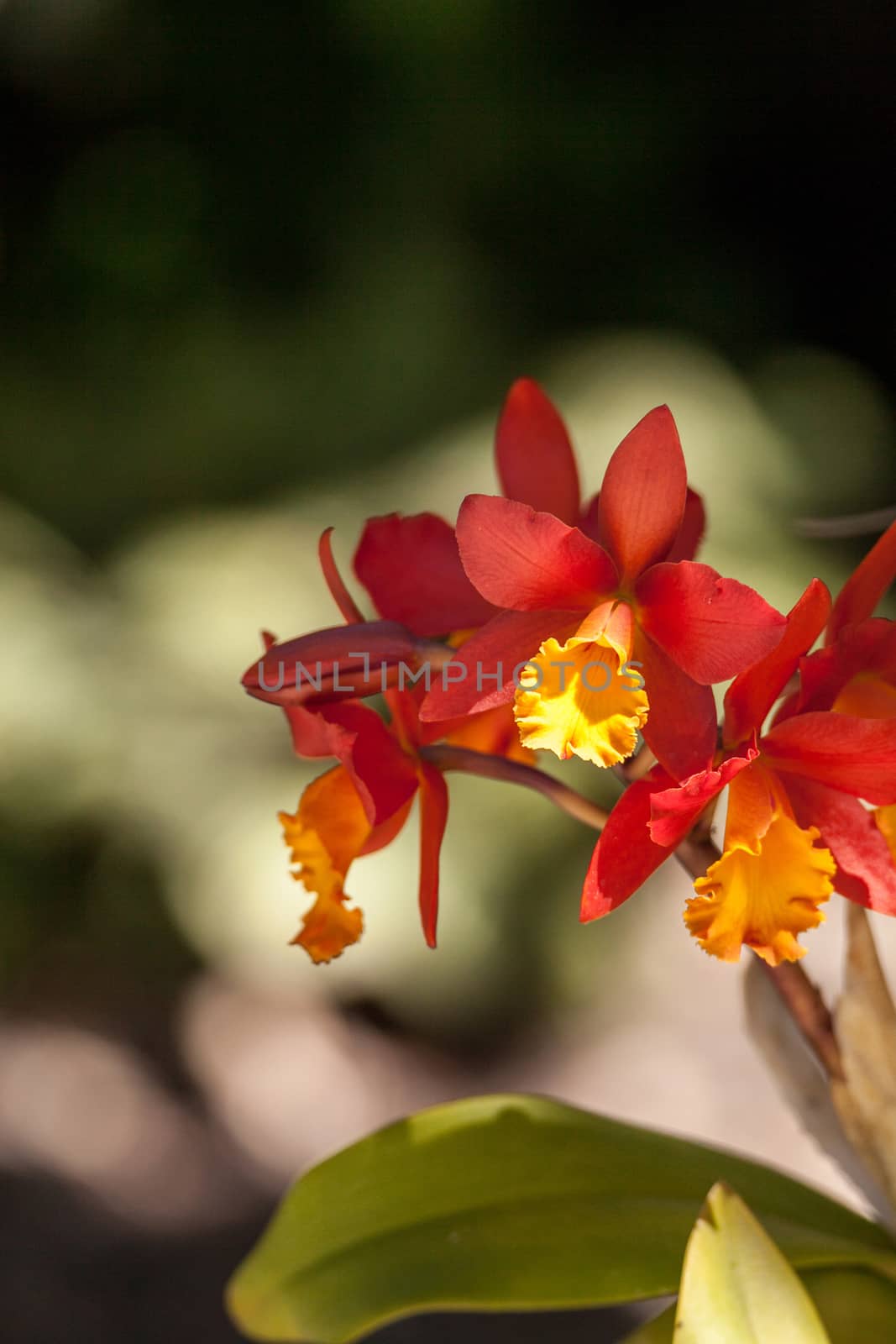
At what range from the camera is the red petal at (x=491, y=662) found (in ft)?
1.53

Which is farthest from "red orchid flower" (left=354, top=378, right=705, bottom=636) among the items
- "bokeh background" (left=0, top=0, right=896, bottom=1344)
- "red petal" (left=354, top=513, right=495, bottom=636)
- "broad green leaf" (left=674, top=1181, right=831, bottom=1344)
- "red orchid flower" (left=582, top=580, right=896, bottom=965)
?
"bokeh background" (left=0, top=0, right=896, bottom=1344)

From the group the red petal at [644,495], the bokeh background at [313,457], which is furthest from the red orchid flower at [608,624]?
the bokeh background at [313,457]

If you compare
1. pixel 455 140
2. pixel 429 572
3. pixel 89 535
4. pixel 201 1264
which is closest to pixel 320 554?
pixel 429 572

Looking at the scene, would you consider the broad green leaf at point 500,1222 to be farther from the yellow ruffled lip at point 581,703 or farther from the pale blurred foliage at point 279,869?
the pale blurred foliage at point 279,869

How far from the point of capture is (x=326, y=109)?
7.18 ft

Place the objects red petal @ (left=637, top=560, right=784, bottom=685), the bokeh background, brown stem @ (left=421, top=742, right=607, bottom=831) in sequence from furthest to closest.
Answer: the bokeh background < brown stem @ (left=421, top=742, right=607, bottom=831) < red petal @ (left=637, top=560, right=784, bottom=685)

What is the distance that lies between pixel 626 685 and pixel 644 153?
2.06 meters

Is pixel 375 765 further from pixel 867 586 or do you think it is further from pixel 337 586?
pixel 867 586

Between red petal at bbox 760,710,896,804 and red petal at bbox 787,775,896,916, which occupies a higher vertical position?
red petal at bbox 760,710,896,804

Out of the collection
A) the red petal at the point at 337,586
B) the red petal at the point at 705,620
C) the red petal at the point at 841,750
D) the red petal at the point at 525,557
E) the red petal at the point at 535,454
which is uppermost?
the red petal at the point at 535,454

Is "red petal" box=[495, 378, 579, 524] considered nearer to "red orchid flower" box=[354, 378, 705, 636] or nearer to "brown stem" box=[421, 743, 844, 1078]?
"red orchid flower" box=[354, 378, 705, 636]

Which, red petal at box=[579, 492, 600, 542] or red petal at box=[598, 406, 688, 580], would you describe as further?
red petal at box=[579, 492, 600, 542]

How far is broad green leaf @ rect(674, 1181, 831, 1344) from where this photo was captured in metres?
0.45

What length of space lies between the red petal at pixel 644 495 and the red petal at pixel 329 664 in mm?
100
